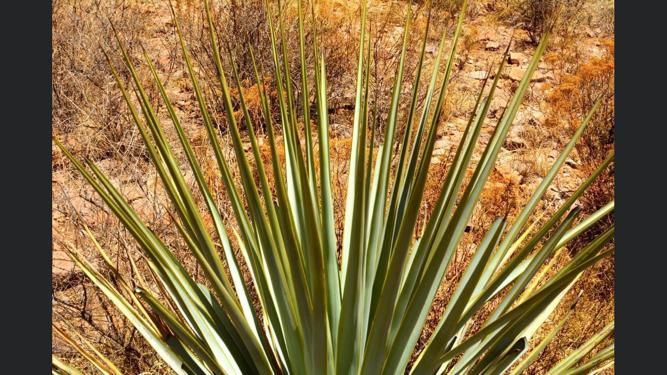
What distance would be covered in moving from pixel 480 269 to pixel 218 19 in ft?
8.73

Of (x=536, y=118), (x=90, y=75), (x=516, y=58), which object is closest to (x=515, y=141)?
(x=536, y=118)

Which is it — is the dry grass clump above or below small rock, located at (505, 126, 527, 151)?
above

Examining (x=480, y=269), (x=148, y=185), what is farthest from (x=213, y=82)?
(x=480, y=269)

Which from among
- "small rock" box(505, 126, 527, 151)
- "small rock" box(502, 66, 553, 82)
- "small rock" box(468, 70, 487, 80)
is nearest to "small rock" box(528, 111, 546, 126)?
"small rock" box(505, 126, 527, 151)

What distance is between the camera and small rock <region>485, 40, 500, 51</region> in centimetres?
375

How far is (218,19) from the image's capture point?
3.46 metres

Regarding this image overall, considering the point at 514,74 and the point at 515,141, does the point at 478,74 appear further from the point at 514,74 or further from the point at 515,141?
the point at 515,141

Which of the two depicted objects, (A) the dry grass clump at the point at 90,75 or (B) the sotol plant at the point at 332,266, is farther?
(A) the dry grass clump at the point at 90,75

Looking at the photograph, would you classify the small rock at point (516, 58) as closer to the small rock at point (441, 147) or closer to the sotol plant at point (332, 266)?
the small rock at point (441, 147)

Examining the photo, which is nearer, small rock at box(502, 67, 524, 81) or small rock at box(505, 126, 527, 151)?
small rock at box(505, 126, 527, 151)

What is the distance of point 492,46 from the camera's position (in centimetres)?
377

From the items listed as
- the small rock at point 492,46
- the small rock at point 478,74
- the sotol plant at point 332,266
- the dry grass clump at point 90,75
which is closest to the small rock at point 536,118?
the small rock at point 478,74

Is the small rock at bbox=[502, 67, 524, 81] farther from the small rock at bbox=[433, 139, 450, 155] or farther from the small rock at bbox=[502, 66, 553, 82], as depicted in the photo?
the small rock at bbox=[433, 139, 450, 155]

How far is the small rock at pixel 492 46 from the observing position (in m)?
3.75
